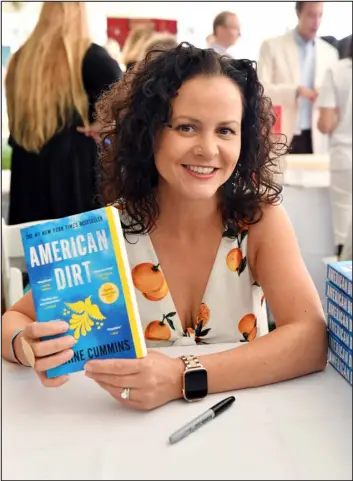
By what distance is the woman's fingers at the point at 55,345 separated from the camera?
70 centimetres

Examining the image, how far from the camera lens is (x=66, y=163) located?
7.57ft

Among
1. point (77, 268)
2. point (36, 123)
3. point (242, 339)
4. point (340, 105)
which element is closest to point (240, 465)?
point (77, 268)

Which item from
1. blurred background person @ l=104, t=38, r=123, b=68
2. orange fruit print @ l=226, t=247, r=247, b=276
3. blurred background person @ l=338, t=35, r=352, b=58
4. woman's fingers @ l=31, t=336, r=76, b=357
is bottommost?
woman's fingers @ l=31, t=336, r=76, b=357

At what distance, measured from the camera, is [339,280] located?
2.50 feet

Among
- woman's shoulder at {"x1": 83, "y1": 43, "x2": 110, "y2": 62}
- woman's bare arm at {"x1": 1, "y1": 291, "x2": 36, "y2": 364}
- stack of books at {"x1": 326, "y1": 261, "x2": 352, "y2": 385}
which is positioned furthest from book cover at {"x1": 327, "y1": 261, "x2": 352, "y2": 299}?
woman's shoulder at {"x1": 83, "y1": 43, "x2": 110, "y2": 62}

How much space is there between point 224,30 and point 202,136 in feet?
6.08

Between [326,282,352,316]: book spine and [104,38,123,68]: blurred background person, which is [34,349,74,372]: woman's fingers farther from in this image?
[104,38,123,68]: blurred background person

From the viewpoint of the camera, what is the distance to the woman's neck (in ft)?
3.43

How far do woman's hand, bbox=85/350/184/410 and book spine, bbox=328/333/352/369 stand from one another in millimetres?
A: 228

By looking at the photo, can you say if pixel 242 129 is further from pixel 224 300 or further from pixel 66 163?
pixel 66 163

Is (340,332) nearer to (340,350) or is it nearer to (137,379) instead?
(340,350)

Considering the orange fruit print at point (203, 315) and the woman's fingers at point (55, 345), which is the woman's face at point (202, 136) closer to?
the orange fruit print at point (203, 315)

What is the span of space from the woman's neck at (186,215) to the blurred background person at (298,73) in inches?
67.3

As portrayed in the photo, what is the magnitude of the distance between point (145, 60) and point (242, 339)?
513mm
